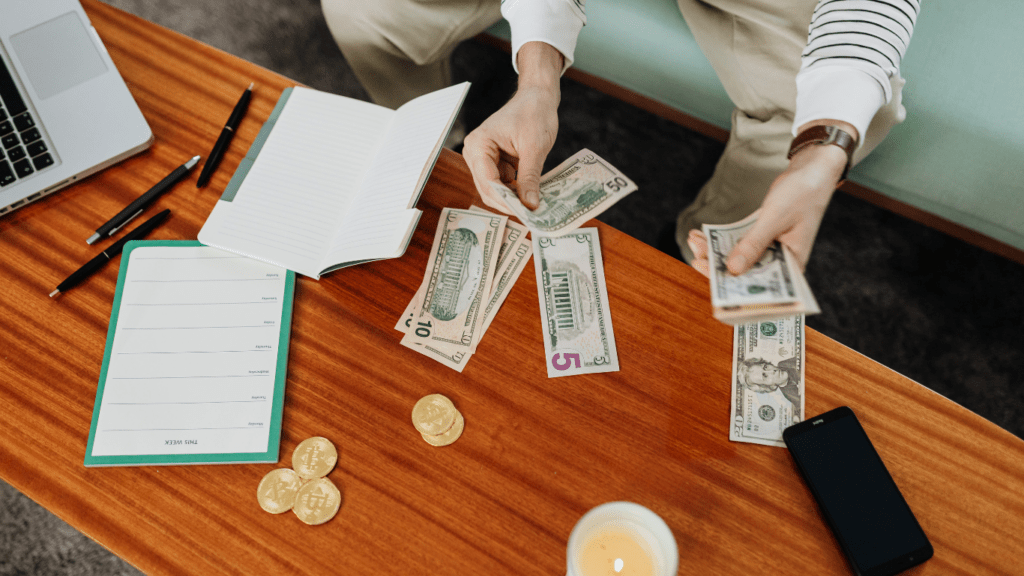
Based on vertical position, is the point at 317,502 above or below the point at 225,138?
below

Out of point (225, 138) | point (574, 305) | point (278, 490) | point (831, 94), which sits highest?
point (831, 94)

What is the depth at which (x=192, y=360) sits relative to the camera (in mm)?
744

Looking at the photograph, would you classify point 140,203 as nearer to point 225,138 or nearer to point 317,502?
point 225,138

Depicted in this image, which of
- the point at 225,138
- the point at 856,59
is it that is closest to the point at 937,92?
the point at 856,59

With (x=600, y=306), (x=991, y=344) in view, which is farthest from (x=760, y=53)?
(x=991, y=344)

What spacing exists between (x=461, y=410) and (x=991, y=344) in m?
1.58

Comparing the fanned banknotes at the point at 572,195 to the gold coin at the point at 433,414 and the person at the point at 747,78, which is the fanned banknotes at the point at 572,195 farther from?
the gold coin at the point at 433,414

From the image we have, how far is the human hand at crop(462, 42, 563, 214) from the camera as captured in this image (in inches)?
32.4

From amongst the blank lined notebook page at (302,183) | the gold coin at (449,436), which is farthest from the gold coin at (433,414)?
the blank lined notebook page at (302,183)

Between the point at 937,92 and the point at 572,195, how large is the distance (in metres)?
0.85

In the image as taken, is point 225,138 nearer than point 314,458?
No

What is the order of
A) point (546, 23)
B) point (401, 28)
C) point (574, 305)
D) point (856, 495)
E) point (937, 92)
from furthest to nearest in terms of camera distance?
point (401, 28) → point (937, 92) → point (546, 23) → point (574, 305) → point (856, 495)

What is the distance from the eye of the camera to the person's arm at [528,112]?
0.83 m

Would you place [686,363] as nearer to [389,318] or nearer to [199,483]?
[389,318]
